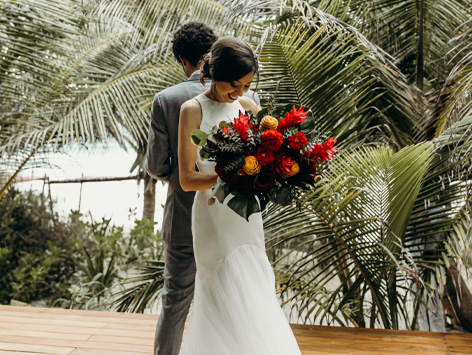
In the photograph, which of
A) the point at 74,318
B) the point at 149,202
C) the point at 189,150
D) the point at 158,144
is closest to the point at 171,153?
the point at 158,144

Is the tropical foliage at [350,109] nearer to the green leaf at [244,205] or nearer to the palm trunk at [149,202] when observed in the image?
the green leaf at [244,205]

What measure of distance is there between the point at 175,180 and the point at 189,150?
12.5 inches

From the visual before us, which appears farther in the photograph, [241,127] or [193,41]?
[193,41]

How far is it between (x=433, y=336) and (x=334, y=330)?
1.80ft

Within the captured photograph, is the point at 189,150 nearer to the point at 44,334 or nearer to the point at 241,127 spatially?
the point at 241,127

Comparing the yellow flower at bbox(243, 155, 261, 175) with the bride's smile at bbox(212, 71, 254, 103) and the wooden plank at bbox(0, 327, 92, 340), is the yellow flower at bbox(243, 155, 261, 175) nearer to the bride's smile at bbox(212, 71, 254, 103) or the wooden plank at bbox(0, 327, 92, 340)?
the bride's smile at bbox(212, 71, 254, 103)

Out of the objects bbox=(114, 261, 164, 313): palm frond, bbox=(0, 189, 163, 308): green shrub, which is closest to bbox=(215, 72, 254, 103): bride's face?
bbox=(114, 261, 164, 313): palm frond

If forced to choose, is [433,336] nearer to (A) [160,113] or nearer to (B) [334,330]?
(B) [334,330]

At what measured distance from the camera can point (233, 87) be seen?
1726 mm

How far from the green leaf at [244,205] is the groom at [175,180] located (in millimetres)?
508

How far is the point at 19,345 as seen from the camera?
106 inches

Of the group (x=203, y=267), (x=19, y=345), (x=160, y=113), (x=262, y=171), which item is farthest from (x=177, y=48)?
(x=19, y=345)

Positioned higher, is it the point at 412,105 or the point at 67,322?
the point at 412,105

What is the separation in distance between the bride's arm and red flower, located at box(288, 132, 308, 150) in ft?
1.02
